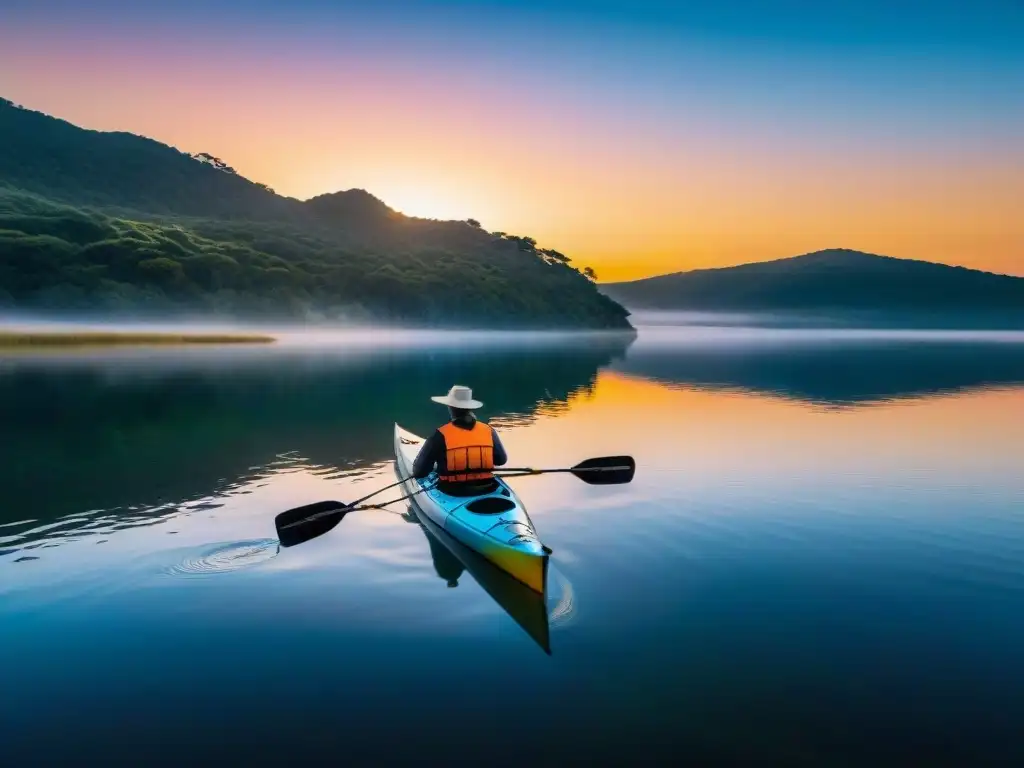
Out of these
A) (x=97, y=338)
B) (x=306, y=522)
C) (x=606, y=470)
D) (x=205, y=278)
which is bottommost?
(x=97, y=338)

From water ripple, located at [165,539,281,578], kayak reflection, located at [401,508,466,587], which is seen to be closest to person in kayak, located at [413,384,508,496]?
kayak reflection, located at [401,508,466,587]

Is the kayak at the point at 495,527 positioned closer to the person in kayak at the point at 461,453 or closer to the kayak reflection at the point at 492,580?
the kayak reflection at the point at 492,580

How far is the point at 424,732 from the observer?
24.4ft

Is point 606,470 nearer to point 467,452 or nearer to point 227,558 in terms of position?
point 467,452

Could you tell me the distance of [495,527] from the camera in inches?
458

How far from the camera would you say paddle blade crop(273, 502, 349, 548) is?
41.5 feet

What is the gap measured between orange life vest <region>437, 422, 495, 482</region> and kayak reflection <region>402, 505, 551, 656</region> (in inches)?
47.0

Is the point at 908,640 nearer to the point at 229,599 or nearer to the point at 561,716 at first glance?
the point at 561,716

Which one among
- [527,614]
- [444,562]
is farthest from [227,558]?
[527,614]

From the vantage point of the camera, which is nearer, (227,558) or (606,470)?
(227,558)

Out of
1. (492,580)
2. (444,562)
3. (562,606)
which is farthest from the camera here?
(444,562)

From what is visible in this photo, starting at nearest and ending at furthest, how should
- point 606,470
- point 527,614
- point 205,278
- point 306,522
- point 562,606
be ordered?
point 527,614
point 562,606
point 306,522
point 606,470
point 205,278

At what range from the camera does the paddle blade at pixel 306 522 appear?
1266 centimetres

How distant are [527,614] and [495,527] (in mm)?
1740
